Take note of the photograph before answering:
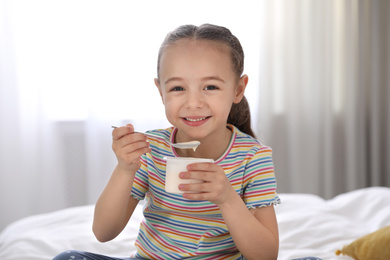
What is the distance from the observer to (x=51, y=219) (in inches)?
86.8

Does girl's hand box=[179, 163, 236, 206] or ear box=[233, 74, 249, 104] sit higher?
ear box=[233, 74, 249, 104]

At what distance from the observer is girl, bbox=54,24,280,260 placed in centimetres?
126

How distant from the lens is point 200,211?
1.37m

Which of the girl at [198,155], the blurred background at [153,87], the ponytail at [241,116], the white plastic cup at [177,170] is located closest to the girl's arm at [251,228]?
the girl at [198,155]

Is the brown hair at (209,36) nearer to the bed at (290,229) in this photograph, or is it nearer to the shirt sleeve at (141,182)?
the shirt sleeve at (141,182)

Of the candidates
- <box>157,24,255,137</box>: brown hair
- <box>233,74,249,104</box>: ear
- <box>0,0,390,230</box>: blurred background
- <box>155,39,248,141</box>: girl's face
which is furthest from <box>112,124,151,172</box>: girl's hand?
<box>0,0,390,230</box>: blurred background

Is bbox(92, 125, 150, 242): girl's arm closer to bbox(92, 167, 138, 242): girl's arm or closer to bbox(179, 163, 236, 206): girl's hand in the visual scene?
bbox(92, 167, 138, 242): girl's arm

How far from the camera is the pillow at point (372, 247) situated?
5.12 ft

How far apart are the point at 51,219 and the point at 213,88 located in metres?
1.25

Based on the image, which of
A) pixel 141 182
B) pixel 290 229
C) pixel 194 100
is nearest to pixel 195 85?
pixel 194 100

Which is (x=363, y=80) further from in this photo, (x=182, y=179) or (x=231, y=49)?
(x=182, y=179)

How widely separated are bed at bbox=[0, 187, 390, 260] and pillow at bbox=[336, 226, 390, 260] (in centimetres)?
5

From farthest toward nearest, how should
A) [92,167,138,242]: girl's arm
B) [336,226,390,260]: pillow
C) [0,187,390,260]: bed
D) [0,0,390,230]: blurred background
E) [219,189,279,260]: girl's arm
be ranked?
[0,0,390,230]: blurred background → [0,187,390,260]: bed → [336,226,390,260]: pillow → [92,167,138,242]: girl's arm → [219,189,279,260]: girl's arm

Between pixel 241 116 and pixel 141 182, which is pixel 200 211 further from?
pixel 241 116
